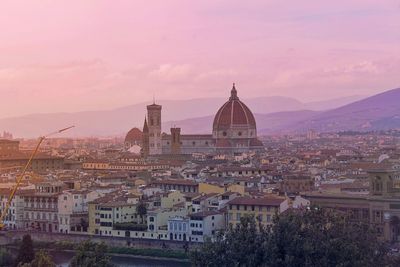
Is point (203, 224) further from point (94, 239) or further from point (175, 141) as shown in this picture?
point (175, 141)

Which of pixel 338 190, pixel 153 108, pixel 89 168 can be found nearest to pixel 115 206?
pixel 338 190

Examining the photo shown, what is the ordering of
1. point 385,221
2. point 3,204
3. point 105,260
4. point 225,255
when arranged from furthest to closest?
1. point 3,204
2. point 385,221
3. point 105,260
4. point 225,255

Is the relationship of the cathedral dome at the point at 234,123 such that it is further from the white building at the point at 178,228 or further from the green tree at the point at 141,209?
the white building at the point at 178,228

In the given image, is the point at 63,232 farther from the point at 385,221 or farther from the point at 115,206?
the point at 385,221

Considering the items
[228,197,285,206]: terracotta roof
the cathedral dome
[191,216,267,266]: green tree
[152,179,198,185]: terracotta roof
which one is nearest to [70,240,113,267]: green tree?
[191,216,267,266]: green tree

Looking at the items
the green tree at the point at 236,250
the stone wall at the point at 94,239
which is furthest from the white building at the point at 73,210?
the green tree at the point at 236,250

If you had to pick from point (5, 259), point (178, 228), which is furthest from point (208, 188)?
point (5, 259)

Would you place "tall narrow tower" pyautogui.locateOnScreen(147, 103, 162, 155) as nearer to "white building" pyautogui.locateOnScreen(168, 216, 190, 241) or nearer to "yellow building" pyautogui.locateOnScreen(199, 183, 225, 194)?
"yellow building" pyautogui.locateOnScreen(199, 183, 225, 194)
